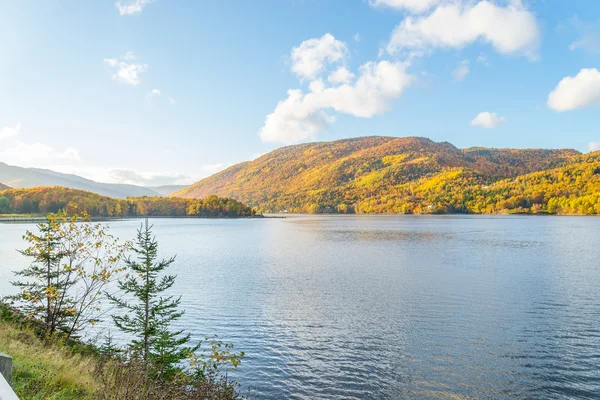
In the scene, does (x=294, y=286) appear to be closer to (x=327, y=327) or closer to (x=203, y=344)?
(x=327, y=327)

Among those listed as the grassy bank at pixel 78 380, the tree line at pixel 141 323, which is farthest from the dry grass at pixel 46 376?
the tree line at pixel 141 323

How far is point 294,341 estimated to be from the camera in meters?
19.8

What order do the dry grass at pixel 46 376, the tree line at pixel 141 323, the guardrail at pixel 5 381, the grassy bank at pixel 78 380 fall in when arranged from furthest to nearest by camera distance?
the tree line at pixel 141 323 → the grassy bank at pixel 78 380 → the dry grass at pixel 46 376 → the guardrail at pixel 5 381

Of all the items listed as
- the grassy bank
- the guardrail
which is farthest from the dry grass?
the guardrail

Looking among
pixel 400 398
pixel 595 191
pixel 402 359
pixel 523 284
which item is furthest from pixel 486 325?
pixel 595 191

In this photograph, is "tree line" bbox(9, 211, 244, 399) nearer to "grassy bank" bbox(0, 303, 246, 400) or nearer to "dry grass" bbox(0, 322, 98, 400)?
"grassy bank" bbox(0, 303, 246, 400)

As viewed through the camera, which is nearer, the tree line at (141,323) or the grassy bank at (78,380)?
the grassy bank at (78,380)

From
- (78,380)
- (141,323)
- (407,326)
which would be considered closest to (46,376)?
(78,380)

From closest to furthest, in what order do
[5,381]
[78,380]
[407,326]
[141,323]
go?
[5,381] < [78,380] < [141,323] < [407,326]

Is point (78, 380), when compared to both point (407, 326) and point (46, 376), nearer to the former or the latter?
point (46, 376)

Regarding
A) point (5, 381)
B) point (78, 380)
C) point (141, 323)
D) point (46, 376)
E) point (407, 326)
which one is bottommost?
point (407, 326)

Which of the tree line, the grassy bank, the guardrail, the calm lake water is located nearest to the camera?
the guardrail

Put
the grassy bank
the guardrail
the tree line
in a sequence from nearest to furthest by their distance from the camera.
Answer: the guardrail → the grassy bank → the tree line

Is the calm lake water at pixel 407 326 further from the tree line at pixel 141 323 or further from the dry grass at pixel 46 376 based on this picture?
the dry grass at pixel 46 376
